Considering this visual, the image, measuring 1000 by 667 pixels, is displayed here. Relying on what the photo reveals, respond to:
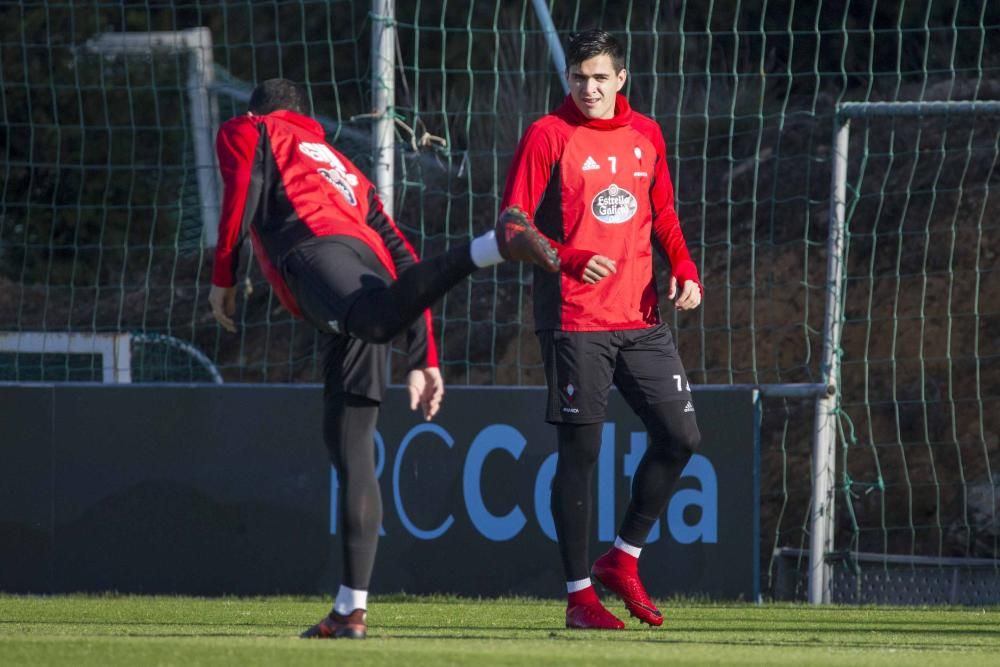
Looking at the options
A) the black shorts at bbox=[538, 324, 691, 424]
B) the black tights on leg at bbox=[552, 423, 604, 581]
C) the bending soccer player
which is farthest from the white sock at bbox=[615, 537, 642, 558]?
the bending soccer player

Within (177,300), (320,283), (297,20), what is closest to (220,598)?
(320,283)

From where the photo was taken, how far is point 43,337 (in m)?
8.62

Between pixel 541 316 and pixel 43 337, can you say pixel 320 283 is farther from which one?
pixel 43 337

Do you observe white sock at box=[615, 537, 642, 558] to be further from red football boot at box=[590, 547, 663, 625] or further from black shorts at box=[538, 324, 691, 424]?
black shorts at box=[538, 324, 691, 424]

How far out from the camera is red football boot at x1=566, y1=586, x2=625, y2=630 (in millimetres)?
5172

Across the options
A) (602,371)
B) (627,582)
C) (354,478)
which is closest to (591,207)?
(602,371)

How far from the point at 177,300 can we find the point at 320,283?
8023 millimetres

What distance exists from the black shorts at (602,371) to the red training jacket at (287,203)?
31.8 inches

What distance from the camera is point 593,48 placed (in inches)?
209

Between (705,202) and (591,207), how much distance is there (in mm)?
3620

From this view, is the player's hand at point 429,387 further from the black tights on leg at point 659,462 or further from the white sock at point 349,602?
the black tights on leg at point 659,462

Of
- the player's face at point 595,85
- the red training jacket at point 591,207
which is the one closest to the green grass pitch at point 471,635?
the red training jacket at point 591,207

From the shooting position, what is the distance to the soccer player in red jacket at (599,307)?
5.32 meters

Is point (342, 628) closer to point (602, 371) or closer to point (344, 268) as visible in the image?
point (344, 268)
